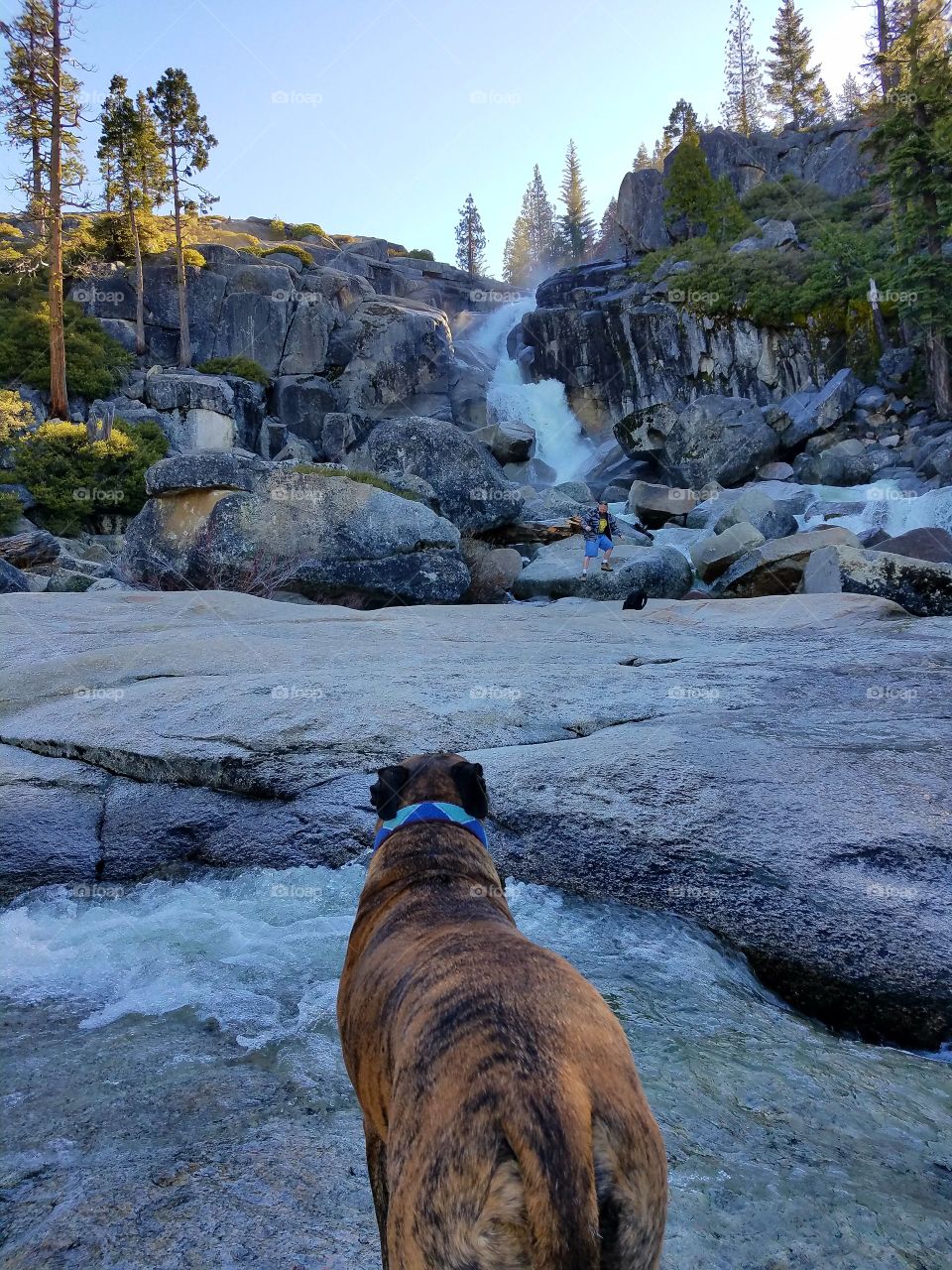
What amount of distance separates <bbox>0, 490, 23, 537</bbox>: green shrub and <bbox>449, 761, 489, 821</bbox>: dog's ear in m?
24.9

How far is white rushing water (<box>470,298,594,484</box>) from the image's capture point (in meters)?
39.1

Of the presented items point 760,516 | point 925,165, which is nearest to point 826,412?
point 925,165

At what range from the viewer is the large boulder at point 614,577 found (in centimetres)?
1711

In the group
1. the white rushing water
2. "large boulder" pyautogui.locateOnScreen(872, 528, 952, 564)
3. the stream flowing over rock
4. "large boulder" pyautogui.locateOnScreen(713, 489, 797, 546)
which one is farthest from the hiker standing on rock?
the white rushing water

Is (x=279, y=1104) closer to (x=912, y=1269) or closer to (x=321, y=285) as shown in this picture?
(x=912, y=1269)

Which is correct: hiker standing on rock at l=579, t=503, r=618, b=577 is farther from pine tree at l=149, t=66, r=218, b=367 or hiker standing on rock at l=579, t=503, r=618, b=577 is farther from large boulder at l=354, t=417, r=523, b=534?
pine tree at l=149, t=66, r=218, b=367

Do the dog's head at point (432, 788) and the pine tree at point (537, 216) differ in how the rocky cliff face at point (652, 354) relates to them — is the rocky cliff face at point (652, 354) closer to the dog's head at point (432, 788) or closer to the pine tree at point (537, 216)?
the dog's head at point (432, 788)

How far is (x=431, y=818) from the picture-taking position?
9.50ft

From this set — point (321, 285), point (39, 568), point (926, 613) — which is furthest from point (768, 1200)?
point (321, 285)

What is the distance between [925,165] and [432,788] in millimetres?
33332

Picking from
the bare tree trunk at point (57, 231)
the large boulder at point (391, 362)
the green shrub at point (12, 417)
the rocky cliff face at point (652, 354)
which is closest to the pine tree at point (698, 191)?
the rocky cliff face at point (652, 354)

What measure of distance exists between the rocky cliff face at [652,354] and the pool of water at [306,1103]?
1517 inches

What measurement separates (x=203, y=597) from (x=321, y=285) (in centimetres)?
3706

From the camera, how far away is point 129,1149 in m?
2.67
